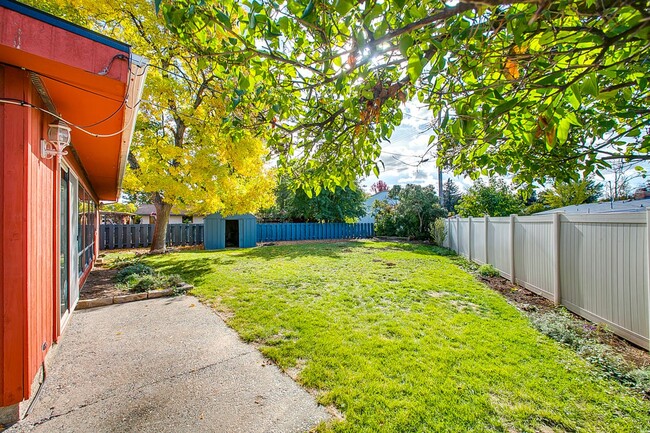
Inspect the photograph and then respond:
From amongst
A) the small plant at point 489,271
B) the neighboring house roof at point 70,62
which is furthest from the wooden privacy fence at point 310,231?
the neighboring house roof at point 70,62

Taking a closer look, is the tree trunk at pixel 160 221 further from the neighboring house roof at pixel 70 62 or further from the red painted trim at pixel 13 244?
the red painted trim at pixel 13 244

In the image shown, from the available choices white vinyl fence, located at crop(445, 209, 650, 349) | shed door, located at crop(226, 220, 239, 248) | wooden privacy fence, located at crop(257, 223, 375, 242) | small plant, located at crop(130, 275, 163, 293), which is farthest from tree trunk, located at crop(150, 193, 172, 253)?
white vinyl fence, located at crop(445, 209, 650, 349)

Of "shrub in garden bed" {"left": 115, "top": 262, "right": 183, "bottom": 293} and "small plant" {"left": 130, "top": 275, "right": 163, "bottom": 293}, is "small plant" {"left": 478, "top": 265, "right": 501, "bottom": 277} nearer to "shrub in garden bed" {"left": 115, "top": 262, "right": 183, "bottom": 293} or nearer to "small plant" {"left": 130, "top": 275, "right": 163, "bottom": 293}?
"shrub in garden bed" {"left": 115, "top": 262, "right": 183, "bottom": 293}

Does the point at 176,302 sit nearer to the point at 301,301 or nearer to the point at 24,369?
the point at 301,301

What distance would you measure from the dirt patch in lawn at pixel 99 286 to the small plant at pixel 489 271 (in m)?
8.44

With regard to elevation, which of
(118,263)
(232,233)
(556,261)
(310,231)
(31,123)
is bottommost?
(118,263)

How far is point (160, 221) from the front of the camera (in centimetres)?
1132

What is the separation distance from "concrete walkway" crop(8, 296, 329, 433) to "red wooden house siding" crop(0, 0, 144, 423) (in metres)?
0.33

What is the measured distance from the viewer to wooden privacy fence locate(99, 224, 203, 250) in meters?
13.0

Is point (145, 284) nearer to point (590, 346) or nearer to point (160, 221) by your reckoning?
point (160, 221)

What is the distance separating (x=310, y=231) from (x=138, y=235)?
Answer: 1045 centimetres

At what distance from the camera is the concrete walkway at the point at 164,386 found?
2.11 metres

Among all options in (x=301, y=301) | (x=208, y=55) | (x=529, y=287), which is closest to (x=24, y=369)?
(x=208, y=55)

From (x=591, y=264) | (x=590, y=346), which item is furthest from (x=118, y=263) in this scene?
(x=591, y=264)
